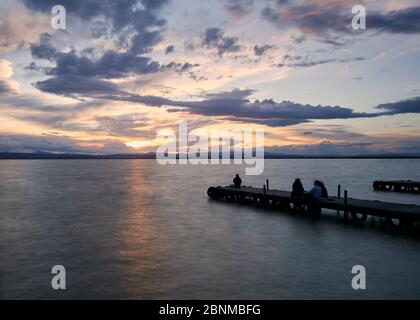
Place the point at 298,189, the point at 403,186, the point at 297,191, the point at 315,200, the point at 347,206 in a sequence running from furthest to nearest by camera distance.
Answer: the point at 403,186, the point at 297,191, the point at 298,189, the point at 315,200, the point at 347,206

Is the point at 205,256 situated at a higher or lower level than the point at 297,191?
lower

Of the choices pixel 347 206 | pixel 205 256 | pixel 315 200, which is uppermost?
pixel 315 200

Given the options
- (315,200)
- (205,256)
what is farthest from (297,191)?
(205,256)

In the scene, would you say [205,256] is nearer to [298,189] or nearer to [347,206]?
[347,206]

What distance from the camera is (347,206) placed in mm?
26344

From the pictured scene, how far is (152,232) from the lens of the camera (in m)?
26.2

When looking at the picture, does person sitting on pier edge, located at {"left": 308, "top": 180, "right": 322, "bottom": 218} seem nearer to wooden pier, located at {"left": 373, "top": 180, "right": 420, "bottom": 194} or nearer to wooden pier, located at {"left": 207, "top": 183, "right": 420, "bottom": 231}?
wooden pier, located at {"left": 207, "top": 183, "right": 420, "bottom": 231}

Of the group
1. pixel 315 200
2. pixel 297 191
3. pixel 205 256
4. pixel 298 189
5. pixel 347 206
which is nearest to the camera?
pixel 205 256

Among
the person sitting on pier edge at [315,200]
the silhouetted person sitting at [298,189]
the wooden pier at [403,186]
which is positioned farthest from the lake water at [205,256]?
the wooden pier at [403,186]

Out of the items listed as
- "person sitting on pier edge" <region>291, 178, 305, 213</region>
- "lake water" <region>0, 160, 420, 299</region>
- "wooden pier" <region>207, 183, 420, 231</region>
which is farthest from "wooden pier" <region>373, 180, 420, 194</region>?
"person sitting on pier edge" <region>291, 178, 305, 213</region>

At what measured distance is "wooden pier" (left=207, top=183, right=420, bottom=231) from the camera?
2314cm

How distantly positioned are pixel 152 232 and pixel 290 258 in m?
10.9
